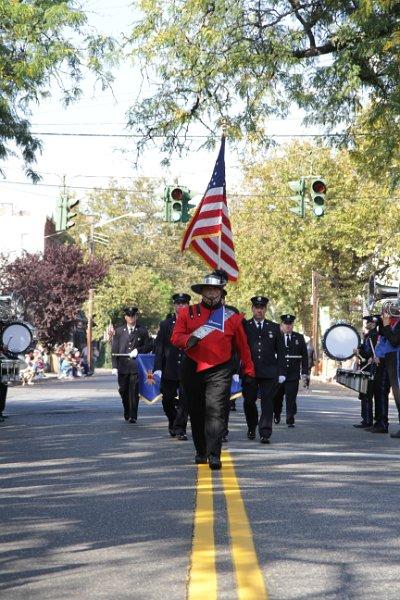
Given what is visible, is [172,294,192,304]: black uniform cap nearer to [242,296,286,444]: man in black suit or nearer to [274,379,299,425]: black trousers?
[242,296,286,444]: man in black suit

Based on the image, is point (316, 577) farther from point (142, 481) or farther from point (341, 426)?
point (341, 426)

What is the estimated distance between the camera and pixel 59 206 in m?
35.5

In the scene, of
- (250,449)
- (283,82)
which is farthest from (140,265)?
(250,449)

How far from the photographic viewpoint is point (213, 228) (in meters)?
26.1

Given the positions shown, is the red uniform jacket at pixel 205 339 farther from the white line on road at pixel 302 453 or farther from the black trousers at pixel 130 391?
the black trousers at pixel 130 391

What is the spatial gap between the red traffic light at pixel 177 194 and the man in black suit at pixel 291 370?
908 centimetres

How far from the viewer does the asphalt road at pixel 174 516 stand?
291 inches

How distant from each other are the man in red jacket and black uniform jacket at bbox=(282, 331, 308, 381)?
8301mm

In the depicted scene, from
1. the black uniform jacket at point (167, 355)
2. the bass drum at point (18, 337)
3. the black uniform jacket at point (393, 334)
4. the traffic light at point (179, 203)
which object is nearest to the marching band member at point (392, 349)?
the black uniform jacket at point (393, 334)

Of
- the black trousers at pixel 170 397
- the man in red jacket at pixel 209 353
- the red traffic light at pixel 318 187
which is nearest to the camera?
the man in red jacket at pixel 209 353

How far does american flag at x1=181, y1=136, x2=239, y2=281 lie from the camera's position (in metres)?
25.6

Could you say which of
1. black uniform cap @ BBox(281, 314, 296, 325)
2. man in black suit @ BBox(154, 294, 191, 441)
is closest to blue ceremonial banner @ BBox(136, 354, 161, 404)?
black uniform cap @ BBox(281, 314, 296, 325)

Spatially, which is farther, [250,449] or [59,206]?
[59,206]

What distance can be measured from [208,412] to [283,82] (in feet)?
34.2
